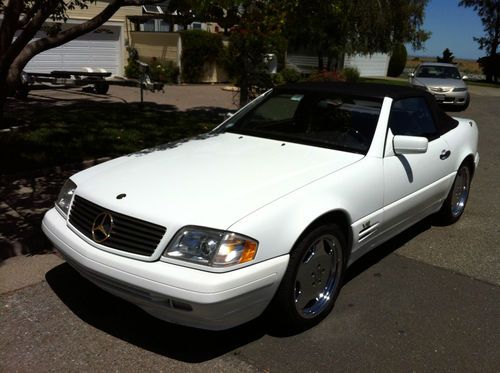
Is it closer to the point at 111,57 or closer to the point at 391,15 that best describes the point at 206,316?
the point at 111,57

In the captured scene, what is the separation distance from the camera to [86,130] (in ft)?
27.8

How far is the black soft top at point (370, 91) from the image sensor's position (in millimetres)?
4309

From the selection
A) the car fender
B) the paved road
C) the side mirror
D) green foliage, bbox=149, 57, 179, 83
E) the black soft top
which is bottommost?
the paved road

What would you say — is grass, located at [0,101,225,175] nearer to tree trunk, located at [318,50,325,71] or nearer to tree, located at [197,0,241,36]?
tree, located at [197,0,241,36]

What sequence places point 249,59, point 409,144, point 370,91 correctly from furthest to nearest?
point 249,59
point 370,91
point 409,144

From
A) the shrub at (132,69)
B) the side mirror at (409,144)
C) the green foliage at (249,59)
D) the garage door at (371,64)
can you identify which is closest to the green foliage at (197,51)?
the shrub at (132,69)

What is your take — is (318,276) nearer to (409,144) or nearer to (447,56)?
(409,144)

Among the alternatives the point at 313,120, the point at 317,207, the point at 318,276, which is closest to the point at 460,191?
the point at 313,120

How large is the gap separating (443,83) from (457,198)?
11930 mm

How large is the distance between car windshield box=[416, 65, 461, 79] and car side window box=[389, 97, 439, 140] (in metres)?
13.3

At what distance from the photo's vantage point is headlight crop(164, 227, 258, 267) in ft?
8.93

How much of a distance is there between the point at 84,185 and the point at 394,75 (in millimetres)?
33563

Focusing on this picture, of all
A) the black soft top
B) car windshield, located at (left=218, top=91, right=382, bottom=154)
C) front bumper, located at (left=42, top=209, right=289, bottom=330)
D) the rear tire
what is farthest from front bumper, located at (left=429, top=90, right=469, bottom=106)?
front bumper, located at (left=42, top=209, right=289, bottom=330)

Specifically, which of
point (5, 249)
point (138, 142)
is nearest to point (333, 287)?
point (5, 249)
